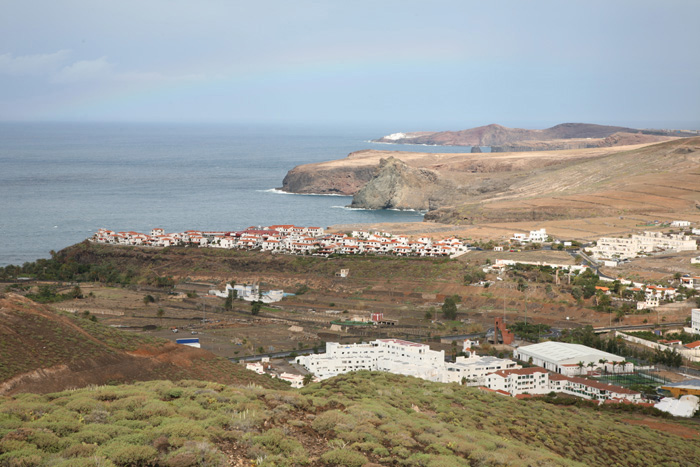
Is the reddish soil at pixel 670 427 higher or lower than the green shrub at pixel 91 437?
lower

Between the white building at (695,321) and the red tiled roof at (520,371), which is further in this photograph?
the white building at (695,321)

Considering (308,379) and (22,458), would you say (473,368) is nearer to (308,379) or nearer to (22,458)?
(308,379)

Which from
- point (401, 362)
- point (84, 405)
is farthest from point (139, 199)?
point (84, 405)

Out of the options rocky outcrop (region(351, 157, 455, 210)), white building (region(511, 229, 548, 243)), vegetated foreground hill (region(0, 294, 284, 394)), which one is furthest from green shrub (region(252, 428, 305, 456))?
rocky outcrop (region(351, 157, 455, 210))

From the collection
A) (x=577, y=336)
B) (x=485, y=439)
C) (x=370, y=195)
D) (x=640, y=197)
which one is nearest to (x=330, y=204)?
(x=370, y=195)

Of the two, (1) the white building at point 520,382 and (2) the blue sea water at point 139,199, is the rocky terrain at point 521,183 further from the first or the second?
(1) the white building at point 520,382

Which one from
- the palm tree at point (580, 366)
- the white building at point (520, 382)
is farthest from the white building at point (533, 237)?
the white building at point (520, 382)
